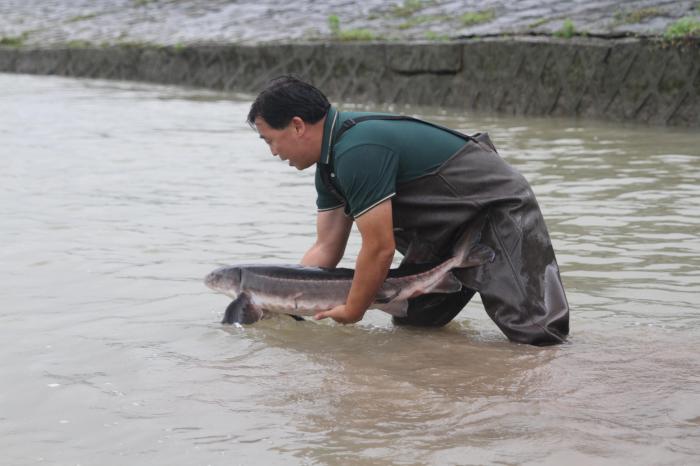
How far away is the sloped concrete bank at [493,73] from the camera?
12.2 metres

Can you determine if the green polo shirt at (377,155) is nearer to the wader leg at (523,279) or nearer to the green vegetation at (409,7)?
the wader leg at (523,279)

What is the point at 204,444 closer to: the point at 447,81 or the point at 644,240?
the point at 644,240

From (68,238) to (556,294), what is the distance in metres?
4.05

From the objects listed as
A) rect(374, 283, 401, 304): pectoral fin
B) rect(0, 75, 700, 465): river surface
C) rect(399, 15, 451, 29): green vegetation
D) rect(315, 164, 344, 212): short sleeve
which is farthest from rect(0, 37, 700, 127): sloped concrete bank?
rect(374, 283, 401, 304): pectoral fin

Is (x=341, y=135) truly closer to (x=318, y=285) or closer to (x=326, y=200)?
(x=326, y=200)

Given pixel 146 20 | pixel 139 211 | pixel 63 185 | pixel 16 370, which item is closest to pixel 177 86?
pixel 146 20

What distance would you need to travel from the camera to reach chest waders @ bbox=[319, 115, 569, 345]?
537 cm

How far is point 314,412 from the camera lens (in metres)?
4.66

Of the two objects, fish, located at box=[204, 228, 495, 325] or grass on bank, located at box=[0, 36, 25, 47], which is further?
grass on bank, located at box=[0, 36, 25, 47]

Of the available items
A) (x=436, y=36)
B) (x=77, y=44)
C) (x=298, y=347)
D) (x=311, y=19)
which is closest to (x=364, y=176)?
(x=298, y=347)

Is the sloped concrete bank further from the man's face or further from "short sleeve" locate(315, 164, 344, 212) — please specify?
the man's face

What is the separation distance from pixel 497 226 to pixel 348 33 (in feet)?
36.2

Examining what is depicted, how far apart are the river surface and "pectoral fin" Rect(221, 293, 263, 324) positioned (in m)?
0.11

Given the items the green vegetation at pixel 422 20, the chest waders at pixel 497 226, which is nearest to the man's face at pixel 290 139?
the chest waders at pixel 497 226
